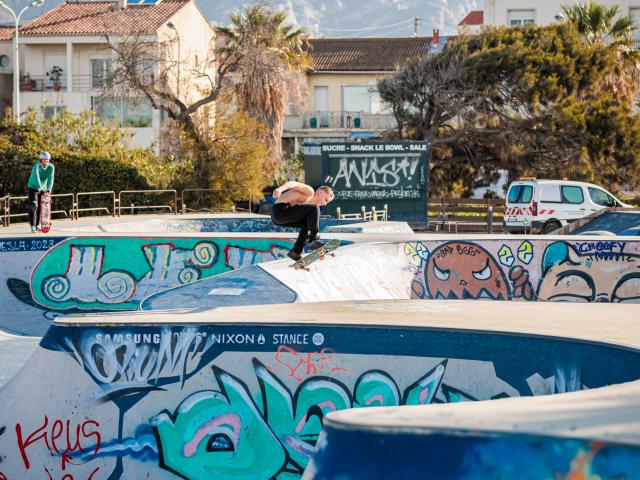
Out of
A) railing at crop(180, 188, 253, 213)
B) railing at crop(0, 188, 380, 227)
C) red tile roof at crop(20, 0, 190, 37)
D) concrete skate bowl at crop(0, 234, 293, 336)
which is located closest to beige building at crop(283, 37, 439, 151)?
red tile roof at crop(20, 0, 190, 37)

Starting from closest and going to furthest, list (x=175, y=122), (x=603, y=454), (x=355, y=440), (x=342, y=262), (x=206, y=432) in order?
1. (x=603, y=454)
2. (x=355, y=440)
3. (x=206, y=432)
4. (x=342, y=262)
5. (x=175, y=122)

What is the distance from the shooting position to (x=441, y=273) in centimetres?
1553

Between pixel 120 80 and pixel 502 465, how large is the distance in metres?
32.3

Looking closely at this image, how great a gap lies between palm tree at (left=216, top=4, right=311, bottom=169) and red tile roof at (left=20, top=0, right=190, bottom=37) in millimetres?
6644

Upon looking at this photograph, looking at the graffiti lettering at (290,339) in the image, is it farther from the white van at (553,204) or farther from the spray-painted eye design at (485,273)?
the white van at (553,204)

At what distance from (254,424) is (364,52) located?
4853 cm

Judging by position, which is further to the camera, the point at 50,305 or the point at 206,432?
the point at 50,305

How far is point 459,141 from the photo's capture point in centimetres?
3922

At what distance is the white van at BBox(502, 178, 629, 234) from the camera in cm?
2659

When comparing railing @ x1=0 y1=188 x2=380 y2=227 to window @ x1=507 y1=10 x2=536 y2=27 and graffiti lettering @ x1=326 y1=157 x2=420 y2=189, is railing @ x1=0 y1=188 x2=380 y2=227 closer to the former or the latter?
graffiti lettering @ x1=326 y1=157 x2=420 y2=189

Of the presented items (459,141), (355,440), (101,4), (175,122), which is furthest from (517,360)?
(101,4)

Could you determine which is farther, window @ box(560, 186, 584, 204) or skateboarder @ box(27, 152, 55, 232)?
window @ box(560, 186, 584, 204)

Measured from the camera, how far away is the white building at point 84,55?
45500mm

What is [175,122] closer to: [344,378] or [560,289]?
[560,289]
